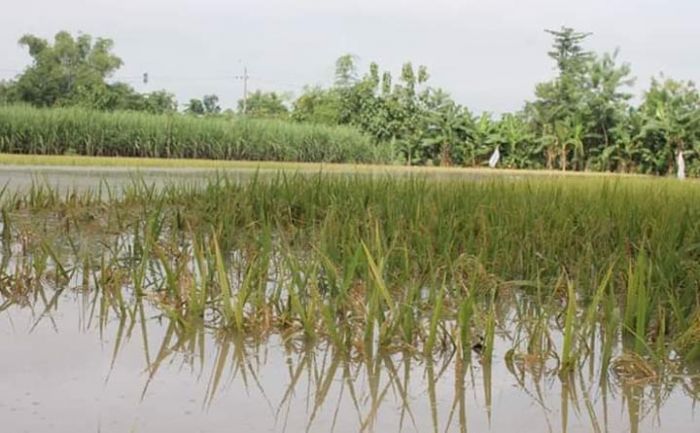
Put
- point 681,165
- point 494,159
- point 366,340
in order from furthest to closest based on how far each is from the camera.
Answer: point 494,159
point 681,165
point 366,340

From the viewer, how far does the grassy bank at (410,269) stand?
2.45m

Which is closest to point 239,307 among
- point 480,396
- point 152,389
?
point 152,389

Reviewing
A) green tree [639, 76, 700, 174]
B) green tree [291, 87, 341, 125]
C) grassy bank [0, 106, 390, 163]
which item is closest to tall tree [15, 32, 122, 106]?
green tree [291, 87, 341, 125]

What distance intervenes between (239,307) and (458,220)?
1607 mm

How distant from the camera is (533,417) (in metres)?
2.04

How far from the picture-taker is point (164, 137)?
17609 millimetres

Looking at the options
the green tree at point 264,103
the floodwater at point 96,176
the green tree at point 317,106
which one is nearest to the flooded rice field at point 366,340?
the floodwater at point 96,176

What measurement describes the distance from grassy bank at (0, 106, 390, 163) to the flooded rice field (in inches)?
535

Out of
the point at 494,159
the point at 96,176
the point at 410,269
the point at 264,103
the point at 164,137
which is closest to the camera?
the point at 410,269

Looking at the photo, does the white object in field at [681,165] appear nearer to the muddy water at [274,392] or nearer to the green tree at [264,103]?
the muddy water at [274,392]

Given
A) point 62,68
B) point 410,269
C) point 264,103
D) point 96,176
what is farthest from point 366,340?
point 264,103

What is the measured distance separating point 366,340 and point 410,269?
2.66 ft

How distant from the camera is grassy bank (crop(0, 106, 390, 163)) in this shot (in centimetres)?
1675

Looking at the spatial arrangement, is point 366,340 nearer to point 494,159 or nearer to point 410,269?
point 410,269
